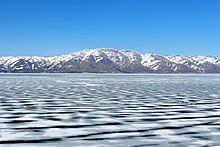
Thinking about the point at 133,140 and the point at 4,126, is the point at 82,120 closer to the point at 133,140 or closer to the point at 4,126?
the point at 4,126

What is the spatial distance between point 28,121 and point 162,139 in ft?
14.6

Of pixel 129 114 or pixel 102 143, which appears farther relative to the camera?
pixel 129 114

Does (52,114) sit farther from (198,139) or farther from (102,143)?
(198,139)

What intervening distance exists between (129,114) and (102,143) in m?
4.88

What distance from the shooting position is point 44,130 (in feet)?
30.1

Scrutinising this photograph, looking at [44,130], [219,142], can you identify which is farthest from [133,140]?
[44,130]

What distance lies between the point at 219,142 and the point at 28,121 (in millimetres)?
5601

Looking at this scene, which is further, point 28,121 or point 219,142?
point 28,121

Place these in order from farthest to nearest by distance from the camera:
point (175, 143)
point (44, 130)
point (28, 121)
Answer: point (28, 121) → point (44, 130) → point (175, 143)

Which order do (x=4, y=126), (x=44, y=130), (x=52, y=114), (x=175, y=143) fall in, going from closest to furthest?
(x=175, y=143), (x=44, y=130), (x=4, y=126), (x=52, y=114)

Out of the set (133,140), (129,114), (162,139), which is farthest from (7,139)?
(129,114)

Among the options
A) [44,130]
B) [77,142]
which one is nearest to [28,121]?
[44,130]

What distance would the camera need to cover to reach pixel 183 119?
11320 millimetres

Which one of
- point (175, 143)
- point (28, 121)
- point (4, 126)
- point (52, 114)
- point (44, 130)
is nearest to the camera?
point (175, 143)
